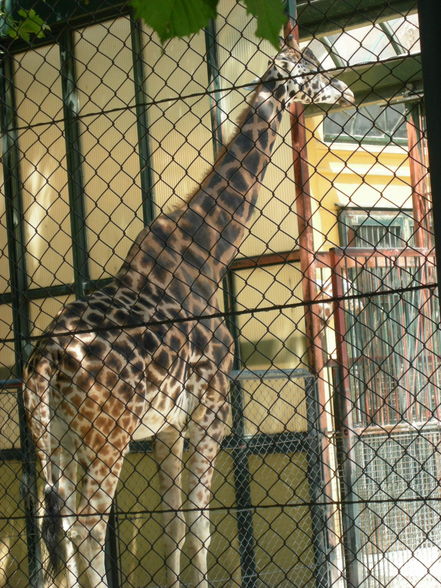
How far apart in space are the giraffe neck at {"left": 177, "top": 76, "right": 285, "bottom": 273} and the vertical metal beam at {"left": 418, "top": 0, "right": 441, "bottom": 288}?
3.91 metres

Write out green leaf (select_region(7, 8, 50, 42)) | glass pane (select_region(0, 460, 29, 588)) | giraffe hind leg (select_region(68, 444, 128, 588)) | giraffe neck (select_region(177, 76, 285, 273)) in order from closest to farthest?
green leaf (select_region(7, 8, 50, 42)), giraffe hind leg (select_region(68, 444, 128, 588)), giraffe neck (select_region(177, 76, 285, 273)), glass pane (select_region(0, 460, 29, 588))

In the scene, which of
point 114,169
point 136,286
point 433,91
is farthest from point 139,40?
point 433,91

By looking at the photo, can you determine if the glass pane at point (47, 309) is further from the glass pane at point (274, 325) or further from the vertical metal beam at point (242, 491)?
the vertical metal beam at point (242, 491)

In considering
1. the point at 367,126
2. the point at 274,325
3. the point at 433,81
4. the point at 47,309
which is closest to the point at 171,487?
the point at 274,325

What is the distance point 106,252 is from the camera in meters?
8.12

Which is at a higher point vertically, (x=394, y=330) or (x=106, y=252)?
(x=106, y=252)

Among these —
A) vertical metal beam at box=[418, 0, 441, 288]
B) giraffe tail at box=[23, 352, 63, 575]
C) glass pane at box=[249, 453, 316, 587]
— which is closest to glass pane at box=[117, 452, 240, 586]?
glass pane at box=[249, 453, 316, 587]

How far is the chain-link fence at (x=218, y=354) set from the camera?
5.17 meters

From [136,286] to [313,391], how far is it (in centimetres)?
158

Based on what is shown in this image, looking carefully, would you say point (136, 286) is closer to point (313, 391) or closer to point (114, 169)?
point (313, 391)

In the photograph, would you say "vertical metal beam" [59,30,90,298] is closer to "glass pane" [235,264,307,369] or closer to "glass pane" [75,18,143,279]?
"glass pane" [75,18,143,279]

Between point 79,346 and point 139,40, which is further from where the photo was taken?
point 139,40

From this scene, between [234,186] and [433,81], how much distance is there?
4.09 m

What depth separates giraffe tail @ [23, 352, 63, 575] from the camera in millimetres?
5117
